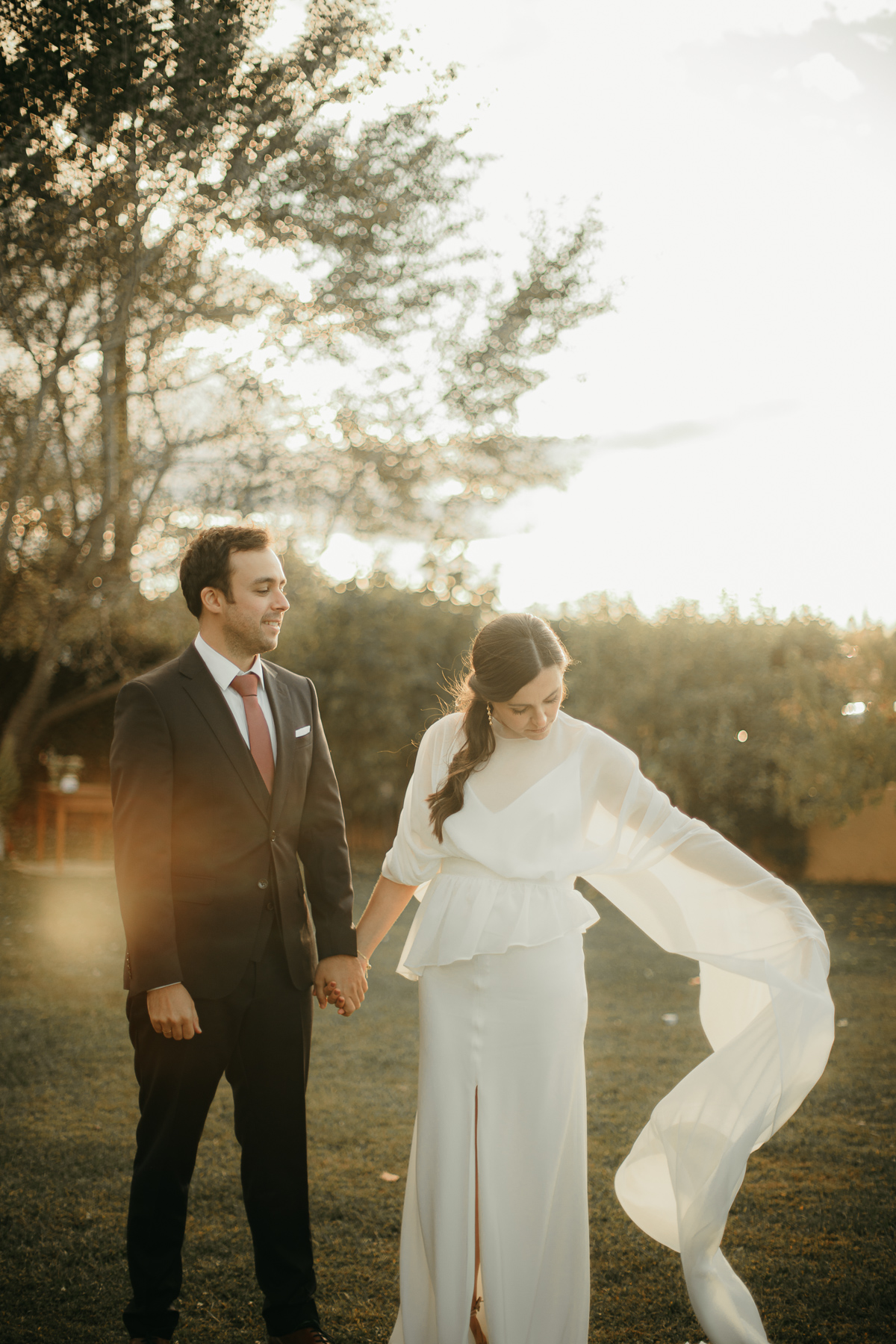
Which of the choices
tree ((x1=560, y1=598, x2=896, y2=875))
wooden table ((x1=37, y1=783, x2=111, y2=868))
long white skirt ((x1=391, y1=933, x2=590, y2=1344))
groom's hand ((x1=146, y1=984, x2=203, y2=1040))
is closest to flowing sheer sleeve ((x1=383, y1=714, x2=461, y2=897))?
long white skirt ((x1=391, y1=933, x2=590, y2=1344))

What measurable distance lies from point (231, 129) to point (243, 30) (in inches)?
21.7

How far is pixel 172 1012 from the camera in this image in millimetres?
2531

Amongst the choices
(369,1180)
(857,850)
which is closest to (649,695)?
A: (857,850)

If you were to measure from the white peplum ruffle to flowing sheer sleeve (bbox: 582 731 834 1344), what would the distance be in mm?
158

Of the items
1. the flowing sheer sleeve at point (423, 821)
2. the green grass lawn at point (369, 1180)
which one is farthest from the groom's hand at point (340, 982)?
the green grass lawn at point (369, 1180)

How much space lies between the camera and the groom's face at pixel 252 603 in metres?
2.75

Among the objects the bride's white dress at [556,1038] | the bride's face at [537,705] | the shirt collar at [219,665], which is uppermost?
the shirt collar at [219,665]

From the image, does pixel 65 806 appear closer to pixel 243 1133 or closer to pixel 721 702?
pixel 721 702

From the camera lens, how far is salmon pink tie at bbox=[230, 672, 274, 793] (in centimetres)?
283

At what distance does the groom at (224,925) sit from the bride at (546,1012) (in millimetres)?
332

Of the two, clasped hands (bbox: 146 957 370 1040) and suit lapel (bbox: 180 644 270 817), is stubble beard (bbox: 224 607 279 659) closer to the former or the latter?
suit lapel (bbox: 180 644 270 817)

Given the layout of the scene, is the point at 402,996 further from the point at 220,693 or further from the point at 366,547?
the point at 220,693

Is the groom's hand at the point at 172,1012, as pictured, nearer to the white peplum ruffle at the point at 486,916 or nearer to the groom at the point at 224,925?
the groom at the point at 224,925

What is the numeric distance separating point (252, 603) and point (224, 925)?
36.0 inches
